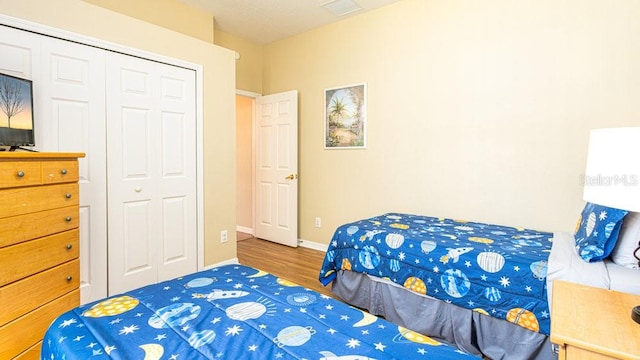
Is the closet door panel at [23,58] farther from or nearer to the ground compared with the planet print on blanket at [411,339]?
farther from the ground

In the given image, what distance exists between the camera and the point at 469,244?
87.0 inches

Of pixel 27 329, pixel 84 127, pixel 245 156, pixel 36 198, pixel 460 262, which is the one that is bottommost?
pixel 27 329

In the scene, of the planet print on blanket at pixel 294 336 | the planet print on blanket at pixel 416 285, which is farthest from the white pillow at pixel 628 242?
the planet print on blanket at pixel 294 336

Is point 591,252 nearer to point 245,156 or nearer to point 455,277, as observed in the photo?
point 455,277

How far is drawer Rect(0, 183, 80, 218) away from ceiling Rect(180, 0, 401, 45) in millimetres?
2541

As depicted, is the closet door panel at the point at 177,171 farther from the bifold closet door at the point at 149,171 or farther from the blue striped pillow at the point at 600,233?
the blue striped pillow at the point at 600,233

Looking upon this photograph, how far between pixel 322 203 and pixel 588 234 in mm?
2825

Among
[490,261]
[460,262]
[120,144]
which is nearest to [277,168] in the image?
[120,144]

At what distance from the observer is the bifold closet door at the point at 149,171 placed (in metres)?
2.66

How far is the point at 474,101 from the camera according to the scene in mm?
3076

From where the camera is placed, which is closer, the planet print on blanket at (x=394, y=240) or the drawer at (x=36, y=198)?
the drawer at (x=36, y=198)

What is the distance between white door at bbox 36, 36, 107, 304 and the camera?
2.30 metres

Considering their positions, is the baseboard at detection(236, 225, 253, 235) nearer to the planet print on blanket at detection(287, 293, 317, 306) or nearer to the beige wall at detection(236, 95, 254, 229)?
the beige wall at detection(236, 95, 254, 229)

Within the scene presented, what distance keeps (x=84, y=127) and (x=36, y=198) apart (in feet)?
3.05
